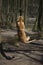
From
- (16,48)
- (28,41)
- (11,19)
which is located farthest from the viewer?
(11,19)

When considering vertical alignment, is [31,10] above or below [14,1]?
below

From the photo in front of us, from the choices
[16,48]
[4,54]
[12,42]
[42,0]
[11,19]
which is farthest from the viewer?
[11,19]

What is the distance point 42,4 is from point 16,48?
18.6 ft

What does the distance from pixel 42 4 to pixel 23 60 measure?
23.3ft

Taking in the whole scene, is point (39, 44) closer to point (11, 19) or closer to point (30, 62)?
point (30, 62)

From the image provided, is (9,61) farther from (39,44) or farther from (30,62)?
(39,44)

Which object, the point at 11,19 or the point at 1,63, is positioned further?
the point at 11,19

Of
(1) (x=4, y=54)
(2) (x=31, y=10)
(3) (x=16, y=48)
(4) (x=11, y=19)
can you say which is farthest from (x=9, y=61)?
(2) (x=31, y=10)

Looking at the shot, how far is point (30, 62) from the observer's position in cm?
618

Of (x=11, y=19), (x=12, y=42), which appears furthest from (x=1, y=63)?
(x=11, y=19)

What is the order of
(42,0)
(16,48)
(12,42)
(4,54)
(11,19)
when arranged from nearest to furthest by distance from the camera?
(4,54), (16,48), (12,42), (42,0), (11,19)

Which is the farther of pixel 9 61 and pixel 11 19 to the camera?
pixel 11 19

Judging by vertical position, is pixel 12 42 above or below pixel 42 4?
below

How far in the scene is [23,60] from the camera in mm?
6352
